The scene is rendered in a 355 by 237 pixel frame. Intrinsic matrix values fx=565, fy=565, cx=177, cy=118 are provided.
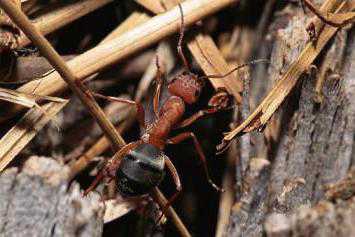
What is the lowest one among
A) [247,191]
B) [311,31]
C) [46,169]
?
[247,191]

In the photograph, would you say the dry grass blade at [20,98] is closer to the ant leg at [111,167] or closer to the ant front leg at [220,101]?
the ant leg at [111,167]

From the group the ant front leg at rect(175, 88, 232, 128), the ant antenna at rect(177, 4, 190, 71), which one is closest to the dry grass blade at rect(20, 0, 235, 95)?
the ant antenna at rect(177, 4, 190, 71)

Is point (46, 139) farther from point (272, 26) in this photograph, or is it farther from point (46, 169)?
point (272, 26)

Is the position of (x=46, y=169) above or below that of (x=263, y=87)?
above

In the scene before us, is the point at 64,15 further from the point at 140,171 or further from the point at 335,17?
the point at 335,17

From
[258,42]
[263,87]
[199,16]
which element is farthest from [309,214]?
[258,42]

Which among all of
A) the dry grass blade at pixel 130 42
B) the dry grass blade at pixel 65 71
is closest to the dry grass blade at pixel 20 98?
the dry grass blade at pixel 130 42
